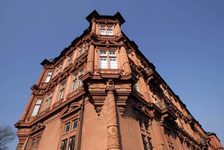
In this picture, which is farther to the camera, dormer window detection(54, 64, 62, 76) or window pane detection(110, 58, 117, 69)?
dormer window detection(54, 64, 62, 76)

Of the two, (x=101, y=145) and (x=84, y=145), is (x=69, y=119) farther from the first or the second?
(x=101, y=145)

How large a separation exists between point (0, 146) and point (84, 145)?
31.4m

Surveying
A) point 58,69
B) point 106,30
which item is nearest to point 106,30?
point 106,30

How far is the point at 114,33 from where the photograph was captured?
16859 mm

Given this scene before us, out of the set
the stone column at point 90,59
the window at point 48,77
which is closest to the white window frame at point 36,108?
the window at point 48,77

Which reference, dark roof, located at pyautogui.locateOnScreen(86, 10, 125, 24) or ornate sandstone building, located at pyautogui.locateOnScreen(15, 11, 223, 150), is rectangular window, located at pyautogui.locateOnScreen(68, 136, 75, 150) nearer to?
ornate sandstone building, located at pyautogui.locateOnScreen(15, 11, 223, 150)

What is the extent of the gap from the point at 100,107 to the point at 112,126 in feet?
6.01

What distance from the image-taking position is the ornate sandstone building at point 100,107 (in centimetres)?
925

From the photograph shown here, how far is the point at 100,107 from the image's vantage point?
9844mm

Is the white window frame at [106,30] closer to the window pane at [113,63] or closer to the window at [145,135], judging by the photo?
the window pane at [113,63]

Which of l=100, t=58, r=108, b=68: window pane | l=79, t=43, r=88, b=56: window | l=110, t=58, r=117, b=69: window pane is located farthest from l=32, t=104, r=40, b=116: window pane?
l=110, t=58, r=117, b=69: window pane

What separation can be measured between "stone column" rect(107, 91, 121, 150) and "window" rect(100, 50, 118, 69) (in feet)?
13.1

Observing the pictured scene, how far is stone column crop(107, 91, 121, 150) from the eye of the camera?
7.66 m

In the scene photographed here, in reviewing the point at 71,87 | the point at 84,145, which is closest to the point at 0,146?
the point at 71,87
